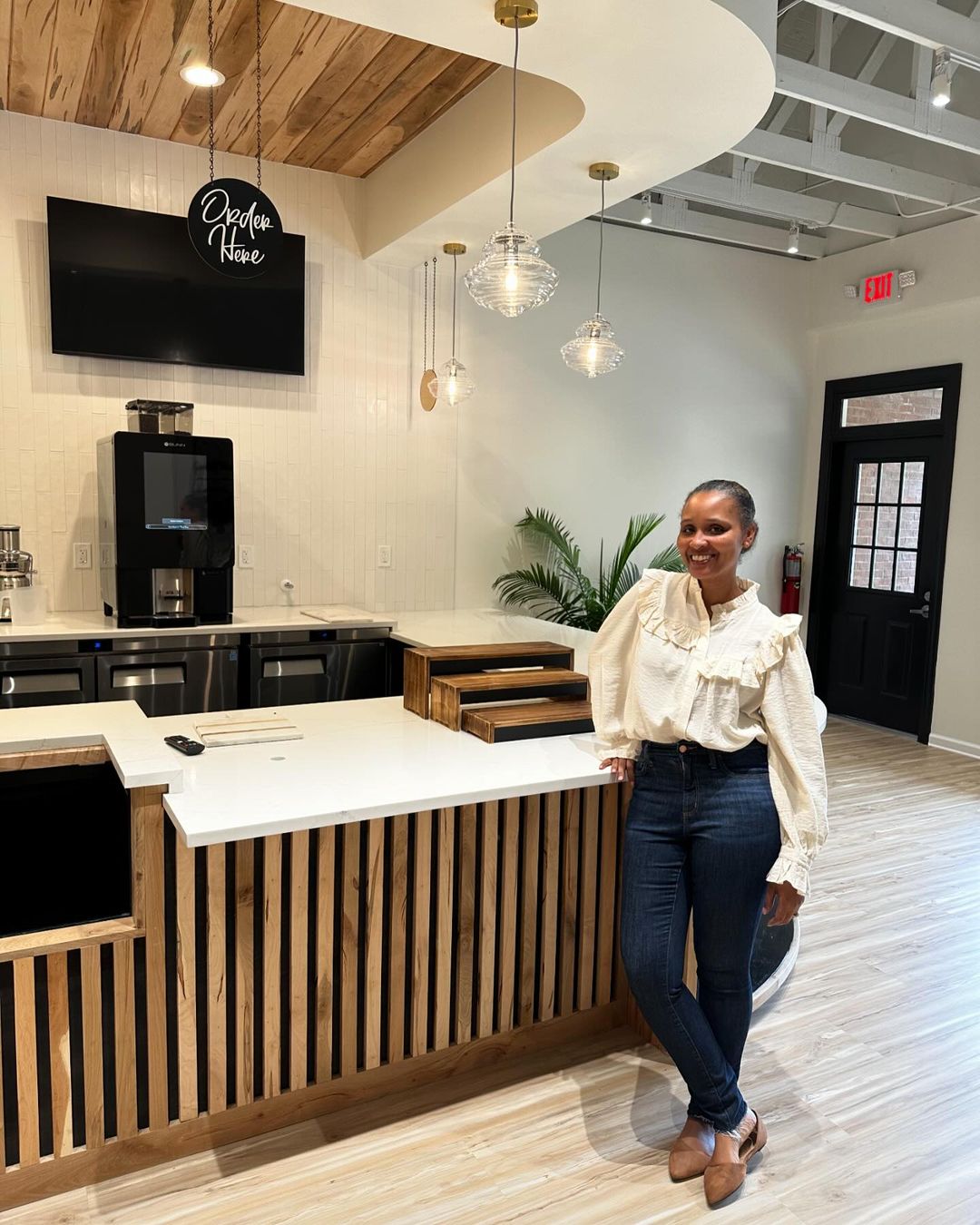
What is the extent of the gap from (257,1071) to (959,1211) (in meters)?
1.58

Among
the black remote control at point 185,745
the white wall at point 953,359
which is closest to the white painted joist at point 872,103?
the white wall at point 953,359

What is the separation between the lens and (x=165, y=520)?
402cm

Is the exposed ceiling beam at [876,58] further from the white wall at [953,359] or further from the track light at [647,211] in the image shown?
Answer: the white wall at [953,359]

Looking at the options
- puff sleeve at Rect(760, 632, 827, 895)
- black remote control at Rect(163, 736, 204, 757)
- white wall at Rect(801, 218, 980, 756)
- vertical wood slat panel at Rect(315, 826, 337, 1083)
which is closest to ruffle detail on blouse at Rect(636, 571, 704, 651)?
puff sleeve at Rect(760, 632, 827, 895)

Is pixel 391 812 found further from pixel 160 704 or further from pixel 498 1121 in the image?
pixel 160 704

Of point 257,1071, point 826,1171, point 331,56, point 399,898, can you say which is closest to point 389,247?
point 331,56

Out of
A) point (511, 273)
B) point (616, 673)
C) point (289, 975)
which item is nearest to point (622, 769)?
point (616, 673)

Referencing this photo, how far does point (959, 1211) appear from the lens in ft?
6.57

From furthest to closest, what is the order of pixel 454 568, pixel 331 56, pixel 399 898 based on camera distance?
pixel 454 568
pixel 331 56
pixel 399 898

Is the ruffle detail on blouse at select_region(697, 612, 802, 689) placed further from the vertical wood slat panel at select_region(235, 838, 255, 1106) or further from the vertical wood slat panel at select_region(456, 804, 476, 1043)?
the vertical wood slat panel at select_region(235, 838, 255, 1106)

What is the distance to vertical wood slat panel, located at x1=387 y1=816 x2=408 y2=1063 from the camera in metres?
2.24

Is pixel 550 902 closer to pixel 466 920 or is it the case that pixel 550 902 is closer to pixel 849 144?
pixel 466 920

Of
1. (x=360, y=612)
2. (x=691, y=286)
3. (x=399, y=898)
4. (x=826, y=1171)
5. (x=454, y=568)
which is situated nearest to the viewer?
(x=826, y=1171)

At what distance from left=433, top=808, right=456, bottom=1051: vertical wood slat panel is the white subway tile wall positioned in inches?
117
